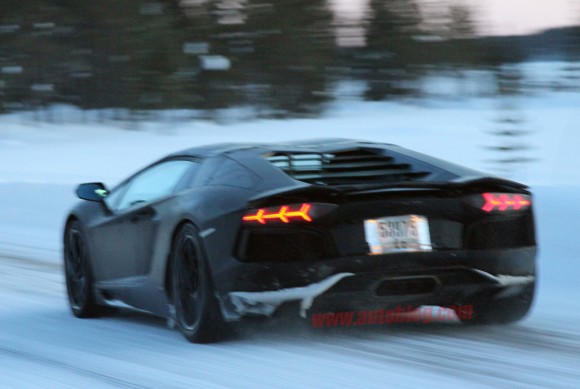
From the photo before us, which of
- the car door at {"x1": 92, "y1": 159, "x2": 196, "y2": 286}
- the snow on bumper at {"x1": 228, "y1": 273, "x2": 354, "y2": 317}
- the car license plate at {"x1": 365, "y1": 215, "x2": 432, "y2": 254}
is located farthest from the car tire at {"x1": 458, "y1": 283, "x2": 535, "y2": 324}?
the car door at {"x1": 92, "y1": 159, "x2": 196, "y2": 286}

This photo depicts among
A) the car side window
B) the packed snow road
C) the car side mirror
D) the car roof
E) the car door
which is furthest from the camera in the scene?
the car side mirror

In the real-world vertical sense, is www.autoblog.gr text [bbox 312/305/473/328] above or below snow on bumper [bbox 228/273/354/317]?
below

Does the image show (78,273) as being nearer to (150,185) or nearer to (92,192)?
(92,192)

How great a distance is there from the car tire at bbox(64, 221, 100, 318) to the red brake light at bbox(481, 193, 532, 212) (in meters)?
2.96

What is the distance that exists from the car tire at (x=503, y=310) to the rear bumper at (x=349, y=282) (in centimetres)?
39

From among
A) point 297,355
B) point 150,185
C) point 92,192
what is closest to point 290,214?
point 297,355

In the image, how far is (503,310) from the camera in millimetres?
6520

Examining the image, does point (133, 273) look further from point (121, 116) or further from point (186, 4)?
point (186, 4)

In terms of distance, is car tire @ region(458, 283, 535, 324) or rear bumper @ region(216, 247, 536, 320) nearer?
rear bumper @ region(216, 247, 536, 320)

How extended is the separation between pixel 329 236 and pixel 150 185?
186 centimetres

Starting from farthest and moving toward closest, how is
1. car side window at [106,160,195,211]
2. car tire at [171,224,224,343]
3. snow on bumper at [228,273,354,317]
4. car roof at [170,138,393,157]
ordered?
car side window at [106,160,195,211]
car roof at [170,138,393,157]
car tire at [171,224,224,343]
snow on bumper at [228,273,354,317]

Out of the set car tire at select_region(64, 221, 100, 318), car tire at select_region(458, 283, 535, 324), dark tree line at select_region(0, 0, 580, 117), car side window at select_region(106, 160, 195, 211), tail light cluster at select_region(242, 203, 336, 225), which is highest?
tail light cluster at select_region(242, 203, 336, 225)

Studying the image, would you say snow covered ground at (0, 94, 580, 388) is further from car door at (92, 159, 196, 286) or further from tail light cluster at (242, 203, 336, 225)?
tail light cluster at (242, 203, 336, 225)

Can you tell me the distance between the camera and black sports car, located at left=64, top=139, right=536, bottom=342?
5828mm
